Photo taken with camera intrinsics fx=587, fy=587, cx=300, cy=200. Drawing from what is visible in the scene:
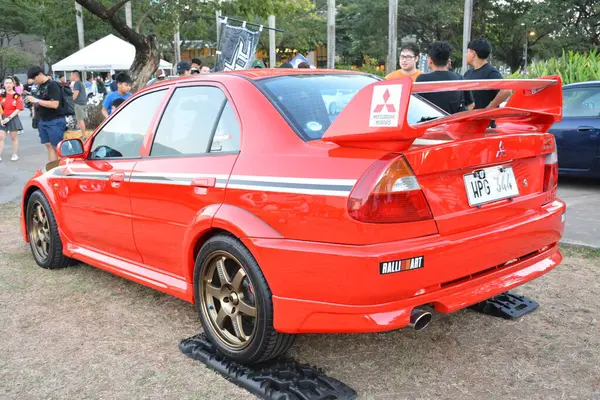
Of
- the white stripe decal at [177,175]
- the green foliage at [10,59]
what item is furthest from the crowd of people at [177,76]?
the green foliage at [10,59]

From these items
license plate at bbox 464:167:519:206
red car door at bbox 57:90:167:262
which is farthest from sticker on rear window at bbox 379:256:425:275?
red car door at bbox 57:90:167:262

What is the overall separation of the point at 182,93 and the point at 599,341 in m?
2.93

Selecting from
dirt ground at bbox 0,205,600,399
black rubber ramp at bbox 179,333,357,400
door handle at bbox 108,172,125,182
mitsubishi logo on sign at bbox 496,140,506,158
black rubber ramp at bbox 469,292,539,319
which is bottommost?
dirt ground at bbox 0,205,600,399

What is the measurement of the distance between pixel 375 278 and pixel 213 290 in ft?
3.73

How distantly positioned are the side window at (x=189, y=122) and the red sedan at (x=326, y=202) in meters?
0.01

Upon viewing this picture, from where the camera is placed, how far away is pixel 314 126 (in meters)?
3.05

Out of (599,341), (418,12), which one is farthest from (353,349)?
(418,12)

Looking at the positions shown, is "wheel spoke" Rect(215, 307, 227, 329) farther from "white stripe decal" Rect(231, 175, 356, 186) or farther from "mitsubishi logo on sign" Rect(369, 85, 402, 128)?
"mitsubishi logo on sign" Rect(369, 85, 402, 128)

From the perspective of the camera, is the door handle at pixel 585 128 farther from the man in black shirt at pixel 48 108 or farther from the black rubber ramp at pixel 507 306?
the man in black shirt at pixel 48 108

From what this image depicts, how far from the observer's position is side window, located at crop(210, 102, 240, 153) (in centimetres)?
319

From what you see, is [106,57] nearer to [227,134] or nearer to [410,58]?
[410,58]

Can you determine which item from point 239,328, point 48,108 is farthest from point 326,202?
point 48,108

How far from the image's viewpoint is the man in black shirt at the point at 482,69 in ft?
19.6

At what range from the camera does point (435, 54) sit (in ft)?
19.8
